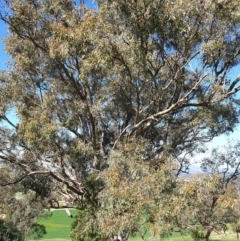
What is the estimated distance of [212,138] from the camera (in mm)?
10766

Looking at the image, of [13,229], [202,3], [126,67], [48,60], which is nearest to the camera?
[202,3]

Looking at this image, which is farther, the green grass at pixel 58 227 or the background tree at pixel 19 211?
the green grass at pixel 58 227

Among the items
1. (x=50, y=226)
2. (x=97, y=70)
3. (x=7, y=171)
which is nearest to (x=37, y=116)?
(x=97, y=70)

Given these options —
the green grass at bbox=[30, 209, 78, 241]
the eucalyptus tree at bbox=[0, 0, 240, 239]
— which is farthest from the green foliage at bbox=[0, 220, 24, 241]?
the eucalyptus tree at bbox=[0, 0, 240, 239]

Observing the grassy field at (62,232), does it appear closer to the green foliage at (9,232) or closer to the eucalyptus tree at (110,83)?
the green foliage at (9,232)

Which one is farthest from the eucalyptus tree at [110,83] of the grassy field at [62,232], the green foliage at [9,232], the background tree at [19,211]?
the grassy field at [62,232]

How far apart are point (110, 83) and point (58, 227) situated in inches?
899

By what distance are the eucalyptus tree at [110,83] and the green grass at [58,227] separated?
13.3m

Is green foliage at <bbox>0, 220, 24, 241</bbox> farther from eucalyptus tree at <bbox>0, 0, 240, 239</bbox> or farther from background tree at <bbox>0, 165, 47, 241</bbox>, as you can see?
eucalyptus tree at <bbox>0, 0, 240, 239</bbox>

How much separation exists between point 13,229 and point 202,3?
13.3 metres

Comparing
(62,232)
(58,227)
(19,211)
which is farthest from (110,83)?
(58,227)

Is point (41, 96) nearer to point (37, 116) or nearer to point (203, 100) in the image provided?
point (37, 116)

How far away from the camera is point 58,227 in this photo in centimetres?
2938

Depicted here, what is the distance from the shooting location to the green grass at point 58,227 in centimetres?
2461
